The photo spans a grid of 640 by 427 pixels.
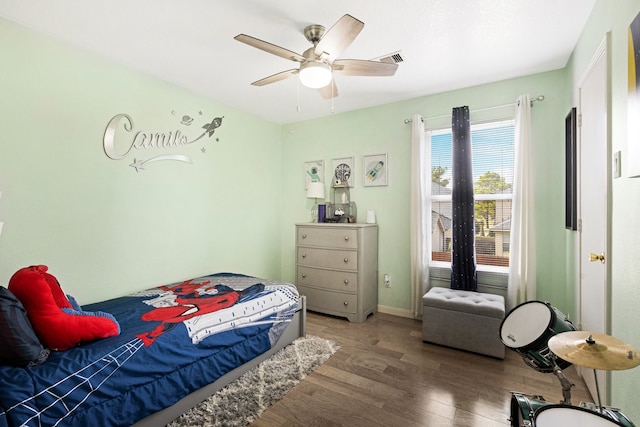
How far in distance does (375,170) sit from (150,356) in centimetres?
302

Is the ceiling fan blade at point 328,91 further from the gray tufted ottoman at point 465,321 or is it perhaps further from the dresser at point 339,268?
the gray tufted ottoman at point 465,321

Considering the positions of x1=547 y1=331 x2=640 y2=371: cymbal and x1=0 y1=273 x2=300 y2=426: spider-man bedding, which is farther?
x1=0 y1=273 x2=300 y2=426: spider-man bedding

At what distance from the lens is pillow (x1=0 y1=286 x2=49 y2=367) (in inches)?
54.2

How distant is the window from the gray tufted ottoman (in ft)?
1.76

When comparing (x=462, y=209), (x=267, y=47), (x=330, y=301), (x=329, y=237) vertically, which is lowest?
(x=330, y=301)

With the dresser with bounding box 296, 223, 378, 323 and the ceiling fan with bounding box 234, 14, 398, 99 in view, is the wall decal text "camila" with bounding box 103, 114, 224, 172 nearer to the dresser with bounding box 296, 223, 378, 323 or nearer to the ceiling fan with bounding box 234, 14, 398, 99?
the ceiling fan with bounding box 234, 14, 398, 99

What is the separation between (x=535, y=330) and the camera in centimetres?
147

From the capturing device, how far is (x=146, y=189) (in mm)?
2961

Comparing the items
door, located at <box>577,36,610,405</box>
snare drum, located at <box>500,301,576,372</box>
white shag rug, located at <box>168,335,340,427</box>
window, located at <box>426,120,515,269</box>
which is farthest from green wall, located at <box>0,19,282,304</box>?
door, located at <box>577,36,610,405</box>

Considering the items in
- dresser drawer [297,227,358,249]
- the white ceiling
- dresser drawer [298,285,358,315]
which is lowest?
dresser drawer [298,285,358,315]

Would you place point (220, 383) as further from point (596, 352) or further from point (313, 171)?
point (313, 171)

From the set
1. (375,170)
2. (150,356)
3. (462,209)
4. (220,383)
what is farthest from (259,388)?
(375,170)

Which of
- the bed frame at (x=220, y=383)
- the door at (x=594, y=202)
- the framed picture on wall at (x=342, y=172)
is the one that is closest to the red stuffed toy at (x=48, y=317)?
the bed frame at (x=220, y=383)

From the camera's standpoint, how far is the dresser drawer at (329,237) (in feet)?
11.6
